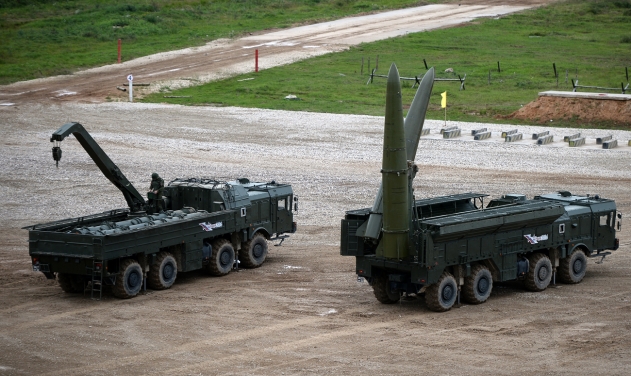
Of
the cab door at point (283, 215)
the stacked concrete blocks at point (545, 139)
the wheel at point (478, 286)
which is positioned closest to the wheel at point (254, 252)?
the cab door at point (283, 215)

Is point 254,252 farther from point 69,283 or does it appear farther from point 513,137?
point 513,137

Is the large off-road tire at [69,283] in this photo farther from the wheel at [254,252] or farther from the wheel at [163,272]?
the wheel at [254,252]

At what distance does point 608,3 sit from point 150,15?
3474 cm

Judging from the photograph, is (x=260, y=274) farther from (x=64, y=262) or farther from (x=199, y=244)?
(x=64, y=262)

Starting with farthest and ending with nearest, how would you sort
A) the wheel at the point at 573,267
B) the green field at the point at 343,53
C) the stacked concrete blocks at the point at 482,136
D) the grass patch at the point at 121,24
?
1. the grass patch at the point at 121,24
2. the green field at the point at 343,53
3. the stacked concrete blocks at the point at 482,136
4. the wheel at the point at 573,267

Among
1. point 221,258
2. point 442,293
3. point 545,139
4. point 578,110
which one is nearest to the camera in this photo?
point 442,293

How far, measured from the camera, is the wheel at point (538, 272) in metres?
24.2

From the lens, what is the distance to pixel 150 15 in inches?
2923

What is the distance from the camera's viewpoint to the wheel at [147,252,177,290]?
958 inches

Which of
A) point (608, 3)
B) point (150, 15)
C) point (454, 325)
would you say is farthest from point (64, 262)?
point (608, 3)

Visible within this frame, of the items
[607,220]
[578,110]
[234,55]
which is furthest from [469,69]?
[607,220]

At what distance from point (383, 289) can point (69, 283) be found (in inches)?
279

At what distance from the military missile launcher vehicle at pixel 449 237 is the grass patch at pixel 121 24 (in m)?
38.1

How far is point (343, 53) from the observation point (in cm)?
6481
